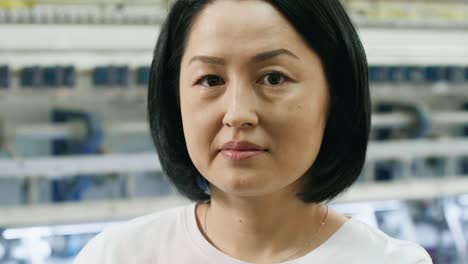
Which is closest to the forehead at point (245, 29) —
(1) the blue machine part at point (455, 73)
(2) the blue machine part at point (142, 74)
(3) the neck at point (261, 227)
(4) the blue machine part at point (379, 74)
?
(3) the neck at point (261, 227)

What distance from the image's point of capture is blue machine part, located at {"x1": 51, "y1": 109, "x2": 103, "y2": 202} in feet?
7.19

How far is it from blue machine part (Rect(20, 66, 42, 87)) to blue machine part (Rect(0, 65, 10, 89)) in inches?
1.6

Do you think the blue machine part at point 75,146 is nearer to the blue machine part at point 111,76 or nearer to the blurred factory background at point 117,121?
the blurred factory background at point 117,121

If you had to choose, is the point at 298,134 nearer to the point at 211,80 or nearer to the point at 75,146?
the point at 211,80

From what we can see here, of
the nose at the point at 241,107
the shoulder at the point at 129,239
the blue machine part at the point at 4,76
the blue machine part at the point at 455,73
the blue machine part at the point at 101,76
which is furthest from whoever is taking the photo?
the blue machine part at the point at 455,73

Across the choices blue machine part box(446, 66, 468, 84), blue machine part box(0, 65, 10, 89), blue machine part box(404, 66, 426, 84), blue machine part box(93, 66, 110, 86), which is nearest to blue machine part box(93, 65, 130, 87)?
blue machine part box(93, 66, 110, 86)

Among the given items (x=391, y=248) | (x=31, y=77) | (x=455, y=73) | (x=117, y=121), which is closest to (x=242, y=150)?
(x=391, y=248)

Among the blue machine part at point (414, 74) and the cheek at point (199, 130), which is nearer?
the cheek at point (199, 130)

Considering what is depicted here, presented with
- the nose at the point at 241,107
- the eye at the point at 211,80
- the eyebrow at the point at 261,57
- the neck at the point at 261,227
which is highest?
the eyebrow at the point at 261,57

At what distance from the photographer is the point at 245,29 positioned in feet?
2.51

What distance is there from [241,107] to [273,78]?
0.17 feet

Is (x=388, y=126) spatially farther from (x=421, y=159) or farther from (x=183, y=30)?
(x=183, y=30)

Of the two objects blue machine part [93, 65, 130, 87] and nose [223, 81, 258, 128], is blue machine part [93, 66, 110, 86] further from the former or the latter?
nose [223, 81, 258, 128]

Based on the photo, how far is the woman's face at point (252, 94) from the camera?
0.77 m
